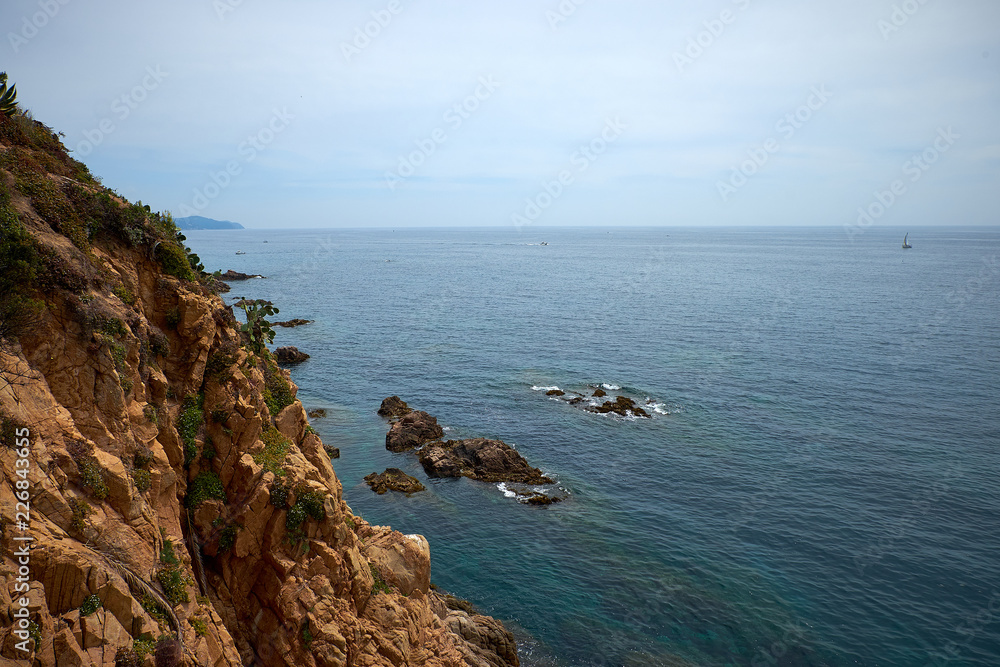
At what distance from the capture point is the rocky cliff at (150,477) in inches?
536

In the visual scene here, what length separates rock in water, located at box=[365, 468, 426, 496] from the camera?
45875 millimetres

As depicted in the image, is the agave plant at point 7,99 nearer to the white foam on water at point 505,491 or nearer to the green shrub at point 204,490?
the green shrub at point 204,490

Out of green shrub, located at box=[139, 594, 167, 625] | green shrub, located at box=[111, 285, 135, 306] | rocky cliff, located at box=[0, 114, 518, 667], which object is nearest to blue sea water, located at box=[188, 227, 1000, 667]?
rocky cliff, located at box=[0, 114, 518, 667]

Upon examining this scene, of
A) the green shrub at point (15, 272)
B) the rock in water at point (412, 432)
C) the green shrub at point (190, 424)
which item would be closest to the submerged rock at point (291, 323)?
the rock in water at point (412, 432)

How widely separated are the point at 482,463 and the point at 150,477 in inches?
1341

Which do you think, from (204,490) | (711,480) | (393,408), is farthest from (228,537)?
(393,408)

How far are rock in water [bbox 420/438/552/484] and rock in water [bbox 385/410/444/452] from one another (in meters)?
2.41

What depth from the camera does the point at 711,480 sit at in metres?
47.1

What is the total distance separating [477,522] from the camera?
137ft

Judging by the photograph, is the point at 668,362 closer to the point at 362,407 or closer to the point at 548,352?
the point at 548,352

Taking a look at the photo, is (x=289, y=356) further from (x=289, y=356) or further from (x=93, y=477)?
(x=93, y=477)

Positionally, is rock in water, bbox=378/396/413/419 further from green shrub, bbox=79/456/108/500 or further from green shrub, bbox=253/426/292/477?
green shrub, bbox=79/456/108/500

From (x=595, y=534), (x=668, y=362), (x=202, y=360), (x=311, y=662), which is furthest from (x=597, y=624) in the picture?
(x=668, y=362)

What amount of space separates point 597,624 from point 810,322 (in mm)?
88864
